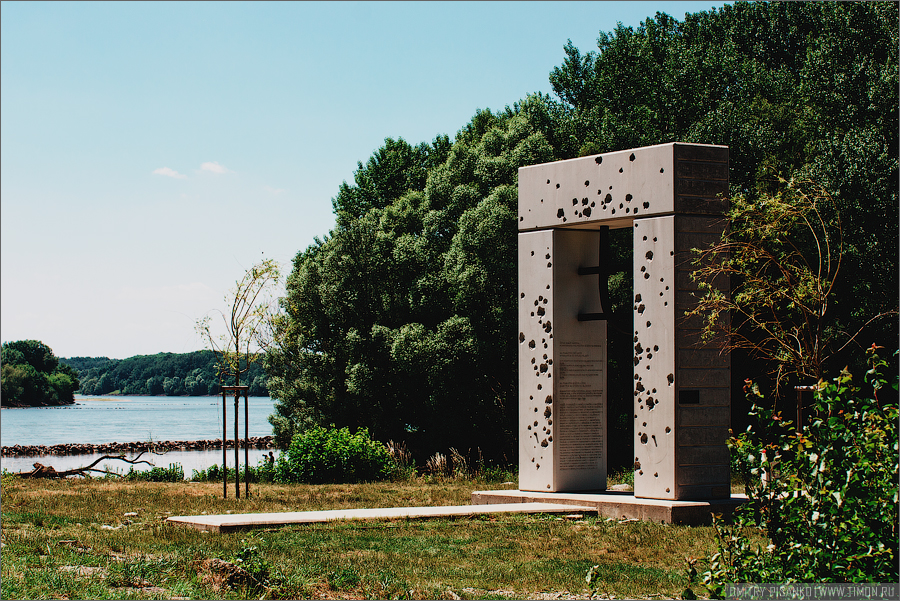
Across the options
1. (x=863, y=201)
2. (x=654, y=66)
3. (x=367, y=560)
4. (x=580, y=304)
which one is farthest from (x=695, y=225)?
(x=654, y=66)

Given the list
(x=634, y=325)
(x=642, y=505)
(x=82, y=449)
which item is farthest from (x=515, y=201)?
(x=82, y=449)

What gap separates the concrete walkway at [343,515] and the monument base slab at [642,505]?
7.5 inches

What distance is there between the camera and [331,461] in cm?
1717

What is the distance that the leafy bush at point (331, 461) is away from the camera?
17156mm

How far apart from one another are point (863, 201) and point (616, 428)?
26.7 feet

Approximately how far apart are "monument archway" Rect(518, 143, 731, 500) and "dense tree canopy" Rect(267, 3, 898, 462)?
340 inches

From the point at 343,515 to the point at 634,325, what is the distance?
449 centimetres

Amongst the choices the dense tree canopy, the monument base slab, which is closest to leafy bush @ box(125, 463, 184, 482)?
the dense tree canopy

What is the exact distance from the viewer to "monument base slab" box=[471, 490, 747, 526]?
11016mm

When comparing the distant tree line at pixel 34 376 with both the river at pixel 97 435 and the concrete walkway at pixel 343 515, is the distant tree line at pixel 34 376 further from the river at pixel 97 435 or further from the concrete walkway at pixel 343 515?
the concrete walkway at pixel 343 515

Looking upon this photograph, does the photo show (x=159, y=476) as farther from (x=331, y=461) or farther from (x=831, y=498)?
(x=831, y=498)

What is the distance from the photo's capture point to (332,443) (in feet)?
56.6

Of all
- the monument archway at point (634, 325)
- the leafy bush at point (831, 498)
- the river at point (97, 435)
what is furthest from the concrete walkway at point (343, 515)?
the river at point (97, 435)

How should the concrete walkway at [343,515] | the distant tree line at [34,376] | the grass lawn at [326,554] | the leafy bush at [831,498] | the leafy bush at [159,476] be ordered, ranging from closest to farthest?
the leafy bush at [831,498]
the grass lawn at [326,554]
the concrete walkway at [343,515]
the leafy bush at [159,476]
the distant tree line at [34,376]
